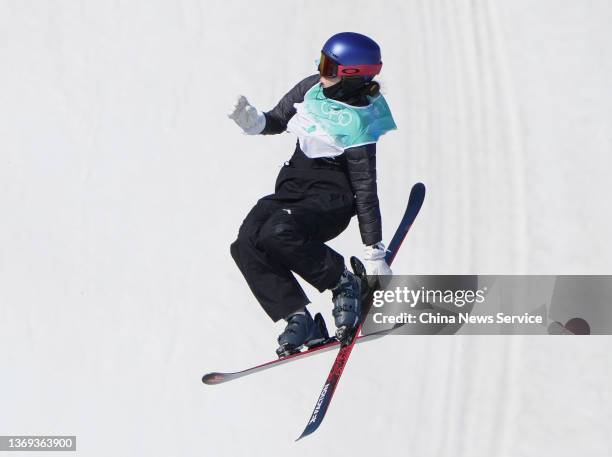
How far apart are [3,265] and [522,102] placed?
13.1 ft

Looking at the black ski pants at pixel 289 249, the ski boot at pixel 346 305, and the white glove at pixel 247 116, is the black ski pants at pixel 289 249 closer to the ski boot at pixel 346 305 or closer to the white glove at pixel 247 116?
the ski boot at pixel 346 305

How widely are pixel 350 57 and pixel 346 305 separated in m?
1.34

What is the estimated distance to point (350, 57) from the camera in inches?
192

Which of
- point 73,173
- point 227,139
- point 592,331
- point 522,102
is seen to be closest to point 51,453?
point 73,173

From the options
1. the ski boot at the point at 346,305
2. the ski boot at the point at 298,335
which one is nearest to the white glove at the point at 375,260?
the ski boot at the point at 346,305

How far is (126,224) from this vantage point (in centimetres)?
614

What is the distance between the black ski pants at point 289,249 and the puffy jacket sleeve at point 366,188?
0.15 metres

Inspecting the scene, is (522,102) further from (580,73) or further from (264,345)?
(264,345)

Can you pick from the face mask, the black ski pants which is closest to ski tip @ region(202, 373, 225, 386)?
the black ski pants

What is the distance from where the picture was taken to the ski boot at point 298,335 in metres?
5.08

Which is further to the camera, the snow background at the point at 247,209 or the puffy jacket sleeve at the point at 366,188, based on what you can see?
the snow background at the point at 247,209

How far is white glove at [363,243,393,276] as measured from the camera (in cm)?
498

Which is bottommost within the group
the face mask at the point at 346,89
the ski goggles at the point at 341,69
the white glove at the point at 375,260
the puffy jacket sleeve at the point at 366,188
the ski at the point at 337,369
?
the ski at the point at 337,369

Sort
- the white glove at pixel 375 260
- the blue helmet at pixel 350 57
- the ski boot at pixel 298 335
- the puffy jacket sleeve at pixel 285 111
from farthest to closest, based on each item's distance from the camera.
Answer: the puffy jacket sleeve at pixel 285 111 < the ski boot at pixel 298 335 < the white glove at pixel 375 260 < the blue helmet at pixel 350 57
